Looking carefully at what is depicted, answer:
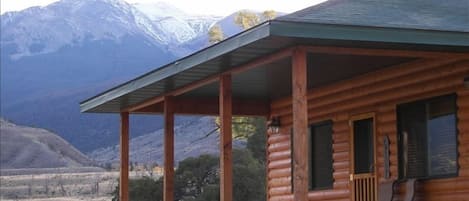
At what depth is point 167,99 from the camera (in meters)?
14.3

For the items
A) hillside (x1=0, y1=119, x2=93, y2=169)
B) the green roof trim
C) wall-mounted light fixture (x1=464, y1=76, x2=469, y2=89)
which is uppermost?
hillside (x1=0, y1=119, x2=93, y2=169)

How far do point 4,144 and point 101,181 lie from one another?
23.8 metres

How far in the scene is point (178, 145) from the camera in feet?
232

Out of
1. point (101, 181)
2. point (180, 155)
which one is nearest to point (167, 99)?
point (101, 181)

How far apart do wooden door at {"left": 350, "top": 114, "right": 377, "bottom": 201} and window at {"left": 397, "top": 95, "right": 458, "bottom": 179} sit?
2.60ft

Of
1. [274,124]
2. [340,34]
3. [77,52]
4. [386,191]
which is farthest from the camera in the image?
[77,52]

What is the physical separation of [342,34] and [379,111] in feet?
A: 12.8

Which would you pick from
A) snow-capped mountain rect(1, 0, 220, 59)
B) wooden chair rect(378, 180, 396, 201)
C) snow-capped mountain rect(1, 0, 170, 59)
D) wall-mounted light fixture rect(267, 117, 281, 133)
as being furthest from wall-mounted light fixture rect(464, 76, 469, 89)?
snow-capped mountain rect(1, 0, 170, 59)

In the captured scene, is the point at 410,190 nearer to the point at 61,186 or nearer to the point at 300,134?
the point at 300,134

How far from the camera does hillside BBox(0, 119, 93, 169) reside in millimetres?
67750

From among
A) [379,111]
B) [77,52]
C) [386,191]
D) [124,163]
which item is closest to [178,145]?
[124,163]

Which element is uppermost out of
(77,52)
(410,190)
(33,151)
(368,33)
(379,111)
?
(77,52)

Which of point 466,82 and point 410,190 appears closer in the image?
point 466,82

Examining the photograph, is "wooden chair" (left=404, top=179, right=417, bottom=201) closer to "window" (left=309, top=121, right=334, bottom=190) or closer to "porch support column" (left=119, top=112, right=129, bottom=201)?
"window" (left=309, top=121, right=334, bottom=190)
